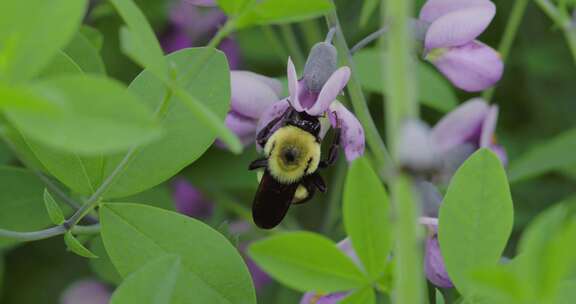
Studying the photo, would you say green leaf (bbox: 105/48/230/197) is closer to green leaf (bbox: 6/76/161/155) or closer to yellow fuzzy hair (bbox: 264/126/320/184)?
Answer: yellow fuzzy hair (bbox: 264/126/320/184)

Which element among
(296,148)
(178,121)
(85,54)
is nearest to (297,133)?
(296,148)

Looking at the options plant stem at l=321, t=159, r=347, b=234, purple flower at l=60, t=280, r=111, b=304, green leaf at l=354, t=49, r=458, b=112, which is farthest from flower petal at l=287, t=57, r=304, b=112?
purple flower at l=60, t=280, r=111, b=304

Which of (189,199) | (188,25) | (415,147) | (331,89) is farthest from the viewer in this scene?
(188,25)

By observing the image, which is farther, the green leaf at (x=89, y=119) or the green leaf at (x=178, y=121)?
the green leaf at (x=178, y=121)

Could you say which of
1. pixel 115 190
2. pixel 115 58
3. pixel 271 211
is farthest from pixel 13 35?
pixel 115 58

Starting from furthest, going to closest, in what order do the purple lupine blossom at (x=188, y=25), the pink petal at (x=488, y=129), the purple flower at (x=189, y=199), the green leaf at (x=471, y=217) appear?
1. the purple lupine blossom at (x=188, y=25)
2. the purple flower at (x=189, y=199)
3. the pink petal at (x=488, y=129)
4. the green leaf at (x=471, y=217)

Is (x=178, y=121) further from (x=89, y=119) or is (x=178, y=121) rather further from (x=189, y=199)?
(x=189, y=199)

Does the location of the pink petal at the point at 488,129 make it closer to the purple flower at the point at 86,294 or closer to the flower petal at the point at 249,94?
the flower petal at the point at 249,94

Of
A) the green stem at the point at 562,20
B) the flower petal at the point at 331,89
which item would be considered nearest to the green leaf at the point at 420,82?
the green stem at the point at 562,20
